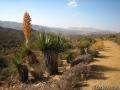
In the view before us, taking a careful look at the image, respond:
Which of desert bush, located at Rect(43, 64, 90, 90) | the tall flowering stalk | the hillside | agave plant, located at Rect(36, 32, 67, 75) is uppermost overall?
the tall flowering stalk

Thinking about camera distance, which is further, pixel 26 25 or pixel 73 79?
pixel 26 25

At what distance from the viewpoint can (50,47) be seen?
11.0m

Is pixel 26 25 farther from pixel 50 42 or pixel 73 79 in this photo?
pixel 73 79

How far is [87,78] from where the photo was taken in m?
8.97

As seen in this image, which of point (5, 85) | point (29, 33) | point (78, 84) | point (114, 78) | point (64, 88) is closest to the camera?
point (64, 88)

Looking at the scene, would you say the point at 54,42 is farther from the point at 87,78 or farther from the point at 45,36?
the point at 87,78

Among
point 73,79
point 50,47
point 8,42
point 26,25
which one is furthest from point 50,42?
point 8,42

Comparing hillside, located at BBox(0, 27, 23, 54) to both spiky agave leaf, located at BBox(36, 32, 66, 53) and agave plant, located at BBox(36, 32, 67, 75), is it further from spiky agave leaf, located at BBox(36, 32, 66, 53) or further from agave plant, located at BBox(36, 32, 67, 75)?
agave plant, located at BBox(36, 32, 67, 75)

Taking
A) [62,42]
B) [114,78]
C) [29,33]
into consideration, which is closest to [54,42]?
[62,42]

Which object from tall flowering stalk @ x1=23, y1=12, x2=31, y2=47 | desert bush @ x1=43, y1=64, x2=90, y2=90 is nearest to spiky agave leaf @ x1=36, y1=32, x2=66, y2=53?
desert bush @ x1=43, y1=64, x2=90, y2=90

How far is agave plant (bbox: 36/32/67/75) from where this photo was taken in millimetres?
10906

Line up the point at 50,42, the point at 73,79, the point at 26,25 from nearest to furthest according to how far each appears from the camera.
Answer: the point at 73,79, the point at 50,42, the point at 26,25

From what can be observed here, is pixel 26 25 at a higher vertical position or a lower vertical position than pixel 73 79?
higher

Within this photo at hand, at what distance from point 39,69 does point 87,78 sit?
3.31m
